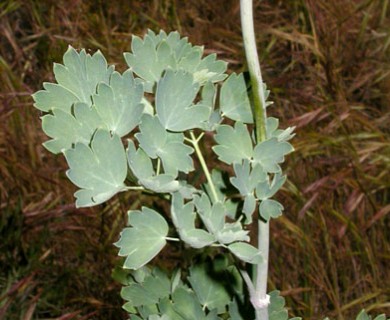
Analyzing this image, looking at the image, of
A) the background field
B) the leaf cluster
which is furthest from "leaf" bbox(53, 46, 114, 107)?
the background field

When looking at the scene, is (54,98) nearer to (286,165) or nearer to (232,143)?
(232,143)

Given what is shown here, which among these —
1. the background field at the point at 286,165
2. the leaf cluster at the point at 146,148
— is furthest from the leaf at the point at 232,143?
the background field at the point at 286,165

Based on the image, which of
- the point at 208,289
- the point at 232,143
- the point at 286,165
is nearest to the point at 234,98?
the point at 232,143

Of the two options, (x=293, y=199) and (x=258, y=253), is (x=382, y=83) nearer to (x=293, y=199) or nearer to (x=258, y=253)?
(x=293, y=199)

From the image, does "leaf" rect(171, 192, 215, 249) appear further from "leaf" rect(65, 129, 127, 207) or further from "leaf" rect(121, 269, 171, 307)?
"leaf" rect(121, 269, 171, 307)

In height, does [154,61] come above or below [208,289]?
above
